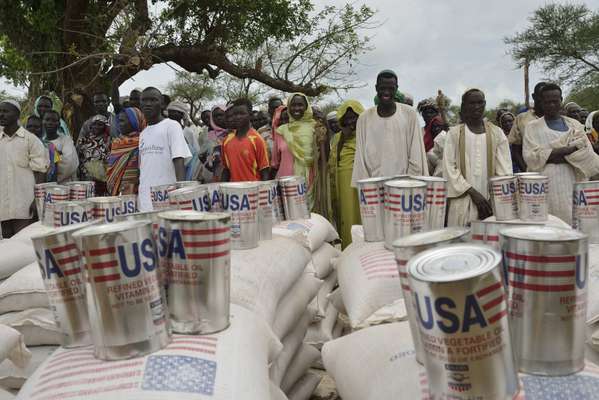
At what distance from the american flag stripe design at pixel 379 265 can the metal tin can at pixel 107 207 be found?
1049 mm

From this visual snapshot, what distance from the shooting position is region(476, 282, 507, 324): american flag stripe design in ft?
3.02

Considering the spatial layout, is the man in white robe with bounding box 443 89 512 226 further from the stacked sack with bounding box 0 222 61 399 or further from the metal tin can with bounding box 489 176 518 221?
the stacked sack with bounding box 0 222 61 399

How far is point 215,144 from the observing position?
576 centimetres

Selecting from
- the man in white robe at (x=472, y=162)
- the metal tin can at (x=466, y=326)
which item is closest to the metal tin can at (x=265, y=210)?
the man in white robe at (x=472, y=162)

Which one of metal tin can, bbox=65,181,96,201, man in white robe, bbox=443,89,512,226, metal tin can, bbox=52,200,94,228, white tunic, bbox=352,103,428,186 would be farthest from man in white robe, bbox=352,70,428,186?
metal tin can, bbox=52,200,94,228

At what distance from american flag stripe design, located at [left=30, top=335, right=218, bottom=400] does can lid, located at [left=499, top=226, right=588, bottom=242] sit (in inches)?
29.7

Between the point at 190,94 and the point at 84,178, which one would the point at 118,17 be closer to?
the point at 84,178

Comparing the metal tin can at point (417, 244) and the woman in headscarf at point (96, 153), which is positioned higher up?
the woman in headscarf at point (96, 153)

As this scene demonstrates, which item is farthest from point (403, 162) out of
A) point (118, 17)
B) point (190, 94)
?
point (190, 94)

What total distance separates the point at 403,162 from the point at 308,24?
7.44m

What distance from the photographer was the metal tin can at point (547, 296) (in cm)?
105

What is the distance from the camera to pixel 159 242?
1.38 metres

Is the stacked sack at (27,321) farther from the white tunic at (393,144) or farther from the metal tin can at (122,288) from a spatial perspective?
the white tunic at (393,144)

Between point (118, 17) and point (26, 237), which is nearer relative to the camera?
point (26, 237)
